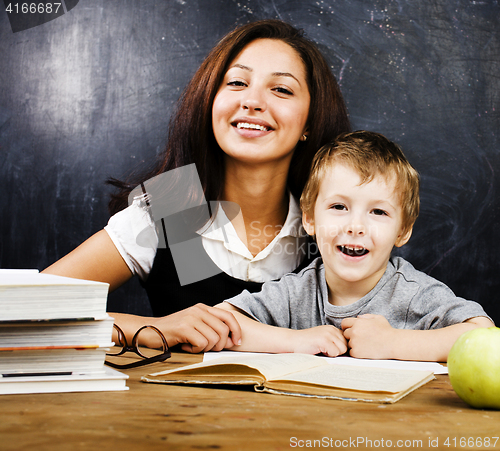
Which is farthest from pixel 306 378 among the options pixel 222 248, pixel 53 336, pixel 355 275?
pixel 222 248

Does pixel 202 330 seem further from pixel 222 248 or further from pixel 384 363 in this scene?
pixel 222 248

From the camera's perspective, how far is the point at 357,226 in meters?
1.25

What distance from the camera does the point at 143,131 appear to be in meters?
2.27

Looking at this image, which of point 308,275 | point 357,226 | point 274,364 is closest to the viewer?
point 274,364

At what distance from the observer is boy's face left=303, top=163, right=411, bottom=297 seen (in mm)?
1256

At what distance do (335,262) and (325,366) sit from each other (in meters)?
0.52

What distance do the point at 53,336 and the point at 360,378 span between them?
0.41 meters

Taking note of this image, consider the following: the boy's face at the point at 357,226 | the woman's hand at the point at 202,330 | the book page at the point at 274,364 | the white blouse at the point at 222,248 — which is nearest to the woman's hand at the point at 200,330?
the woman's hand at the point at 202,330

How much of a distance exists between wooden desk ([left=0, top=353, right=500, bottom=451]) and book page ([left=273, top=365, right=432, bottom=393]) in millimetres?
27

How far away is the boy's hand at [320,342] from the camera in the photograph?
1016 mm

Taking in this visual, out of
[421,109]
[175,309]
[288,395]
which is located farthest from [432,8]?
[288,395]

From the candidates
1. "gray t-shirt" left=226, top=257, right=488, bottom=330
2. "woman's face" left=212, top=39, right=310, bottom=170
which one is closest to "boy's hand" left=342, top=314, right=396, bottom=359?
"gray t-shirt" left=226, top=257, right=488, bottom=330

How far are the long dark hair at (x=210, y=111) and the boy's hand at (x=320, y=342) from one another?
716 mm

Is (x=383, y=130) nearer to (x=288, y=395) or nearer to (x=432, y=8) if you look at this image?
(x=432, y=8)
